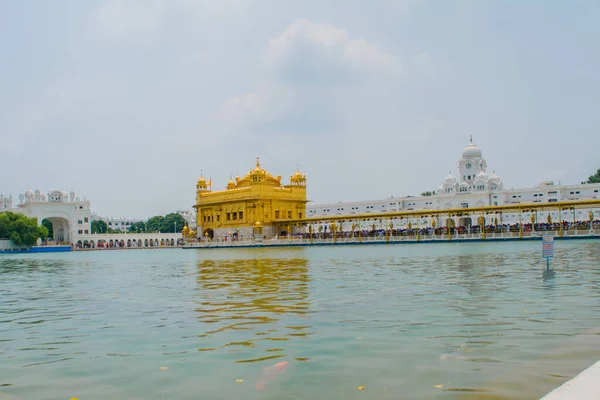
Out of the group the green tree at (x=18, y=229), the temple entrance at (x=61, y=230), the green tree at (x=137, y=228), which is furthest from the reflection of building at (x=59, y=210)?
the green tree at (x=137, y=228)

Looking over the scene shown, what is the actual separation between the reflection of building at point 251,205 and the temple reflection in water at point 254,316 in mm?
56990

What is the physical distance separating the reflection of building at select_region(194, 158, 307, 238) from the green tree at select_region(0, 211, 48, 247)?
64.8 feet

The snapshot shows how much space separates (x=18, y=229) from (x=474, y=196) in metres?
68.1

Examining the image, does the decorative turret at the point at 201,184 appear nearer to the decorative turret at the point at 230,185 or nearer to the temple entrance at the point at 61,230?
the decorative turret at the point at 230,185

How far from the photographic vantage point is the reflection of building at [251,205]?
74.1 meters

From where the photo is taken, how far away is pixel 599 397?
4430mm

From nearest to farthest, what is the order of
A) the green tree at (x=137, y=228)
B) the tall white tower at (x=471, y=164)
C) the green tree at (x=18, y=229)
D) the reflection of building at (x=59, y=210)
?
the green tree at (x=18, y=229) < the reflection of building at (x=59, y=210) < the tall white tower at (x=471, y=164) < the green tree at (x=137, y=228)

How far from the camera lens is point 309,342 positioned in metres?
7.95

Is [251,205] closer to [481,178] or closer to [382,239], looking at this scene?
[382,239]

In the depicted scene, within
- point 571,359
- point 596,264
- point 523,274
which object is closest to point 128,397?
point 571,359

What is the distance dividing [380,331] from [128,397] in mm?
3717

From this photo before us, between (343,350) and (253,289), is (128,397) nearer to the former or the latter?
(343,350)

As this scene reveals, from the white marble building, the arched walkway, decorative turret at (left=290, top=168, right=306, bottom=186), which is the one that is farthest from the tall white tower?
the arched walkway

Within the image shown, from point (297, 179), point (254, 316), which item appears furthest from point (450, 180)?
point (254, 316)
